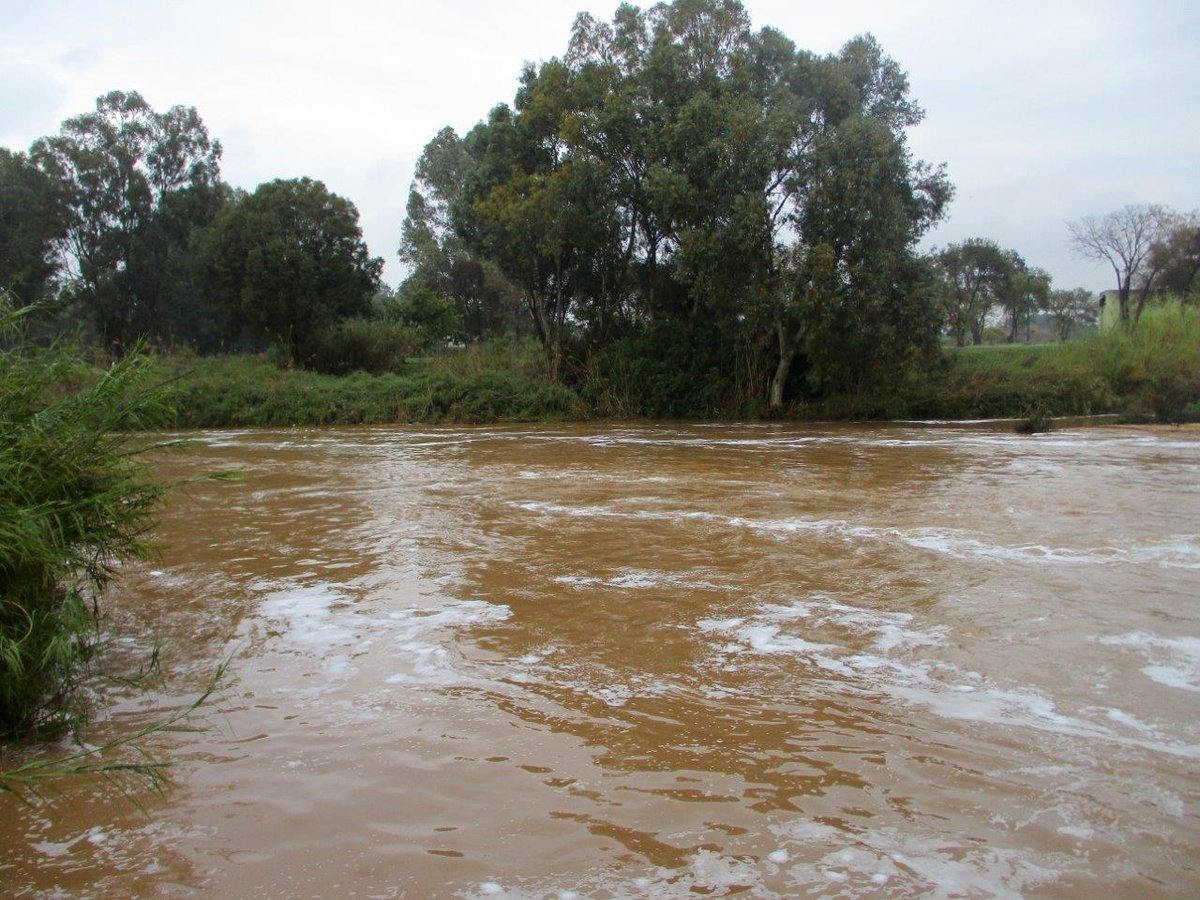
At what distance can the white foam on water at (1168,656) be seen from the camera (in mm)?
3922

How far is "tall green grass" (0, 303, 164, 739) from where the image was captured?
338 centimetres

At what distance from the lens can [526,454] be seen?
14.6 metres

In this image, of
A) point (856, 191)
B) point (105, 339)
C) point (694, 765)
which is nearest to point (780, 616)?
point (694, 765)

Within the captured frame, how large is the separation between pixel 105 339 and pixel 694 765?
128 feet

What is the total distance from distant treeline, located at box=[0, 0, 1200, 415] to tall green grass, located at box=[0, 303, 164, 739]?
54.9 ft

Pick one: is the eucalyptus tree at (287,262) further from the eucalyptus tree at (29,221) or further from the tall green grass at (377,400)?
the eucalyptus tree at (29,221)

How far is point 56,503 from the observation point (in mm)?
3523

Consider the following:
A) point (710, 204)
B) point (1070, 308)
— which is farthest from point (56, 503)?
point (1070, 308)

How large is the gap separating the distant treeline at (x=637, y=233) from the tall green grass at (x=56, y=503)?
16.7 metres

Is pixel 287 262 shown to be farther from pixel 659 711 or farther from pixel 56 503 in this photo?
pixel 659 711

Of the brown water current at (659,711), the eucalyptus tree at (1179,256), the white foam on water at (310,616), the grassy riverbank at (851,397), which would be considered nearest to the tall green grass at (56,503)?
the brown water current at (659,711)

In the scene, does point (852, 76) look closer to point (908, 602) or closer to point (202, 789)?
point (908, 602)

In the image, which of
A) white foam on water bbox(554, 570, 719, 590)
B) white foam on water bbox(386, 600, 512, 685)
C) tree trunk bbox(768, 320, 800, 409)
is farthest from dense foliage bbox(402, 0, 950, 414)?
white foam on water bbox(386, 600, 512, 685)

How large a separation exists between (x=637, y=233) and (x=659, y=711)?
23348 millimetres
